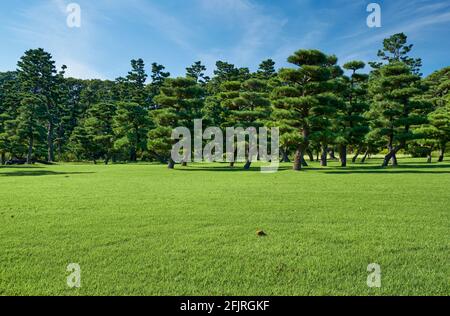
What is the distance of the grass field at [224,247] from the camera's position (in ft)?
11.0

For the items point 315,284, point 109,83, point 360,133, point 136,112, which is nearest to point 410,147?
point 360,133

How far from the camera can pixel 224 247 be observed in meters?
4.55

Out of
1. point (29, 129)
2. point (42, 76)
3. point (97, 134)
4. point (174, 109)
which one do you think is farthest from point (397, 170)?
point (42, 76)

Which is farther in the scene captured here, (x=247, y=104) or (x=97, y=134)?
(x=97, y=134)

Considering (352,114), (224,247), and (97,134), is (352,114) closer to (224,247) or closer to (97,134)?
(224,247)

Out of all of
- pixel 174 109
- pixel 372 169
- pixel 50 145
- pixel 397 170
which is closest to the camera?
pixel 397 170

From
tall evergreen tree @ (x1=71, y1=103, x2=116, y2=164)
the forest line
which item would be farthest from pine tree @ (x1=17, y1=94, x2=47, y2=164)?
tall evergreen tree @ (x1=71, y1=103, x2=116, y2=164)

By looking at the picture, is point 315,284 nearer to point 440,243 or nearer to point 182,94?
point 440,243

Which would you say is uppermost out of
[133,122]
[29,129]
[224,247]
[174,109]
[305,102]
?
[174,109]

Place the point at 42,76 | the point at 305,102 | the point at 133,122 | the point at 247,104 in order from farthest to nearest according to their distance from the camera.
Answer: the point at 42,76 < the point at 133,122 < the point at 247,104 < the point at 305,102

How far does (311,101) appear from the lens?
832 inches

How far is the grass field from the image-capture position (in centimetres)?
335

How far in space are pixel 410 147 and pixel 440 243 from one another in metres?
34.6

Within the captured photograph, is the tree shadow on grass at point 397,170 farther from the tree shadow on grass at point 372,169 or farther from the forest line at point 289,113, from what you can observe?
the forest line at point 289,113
